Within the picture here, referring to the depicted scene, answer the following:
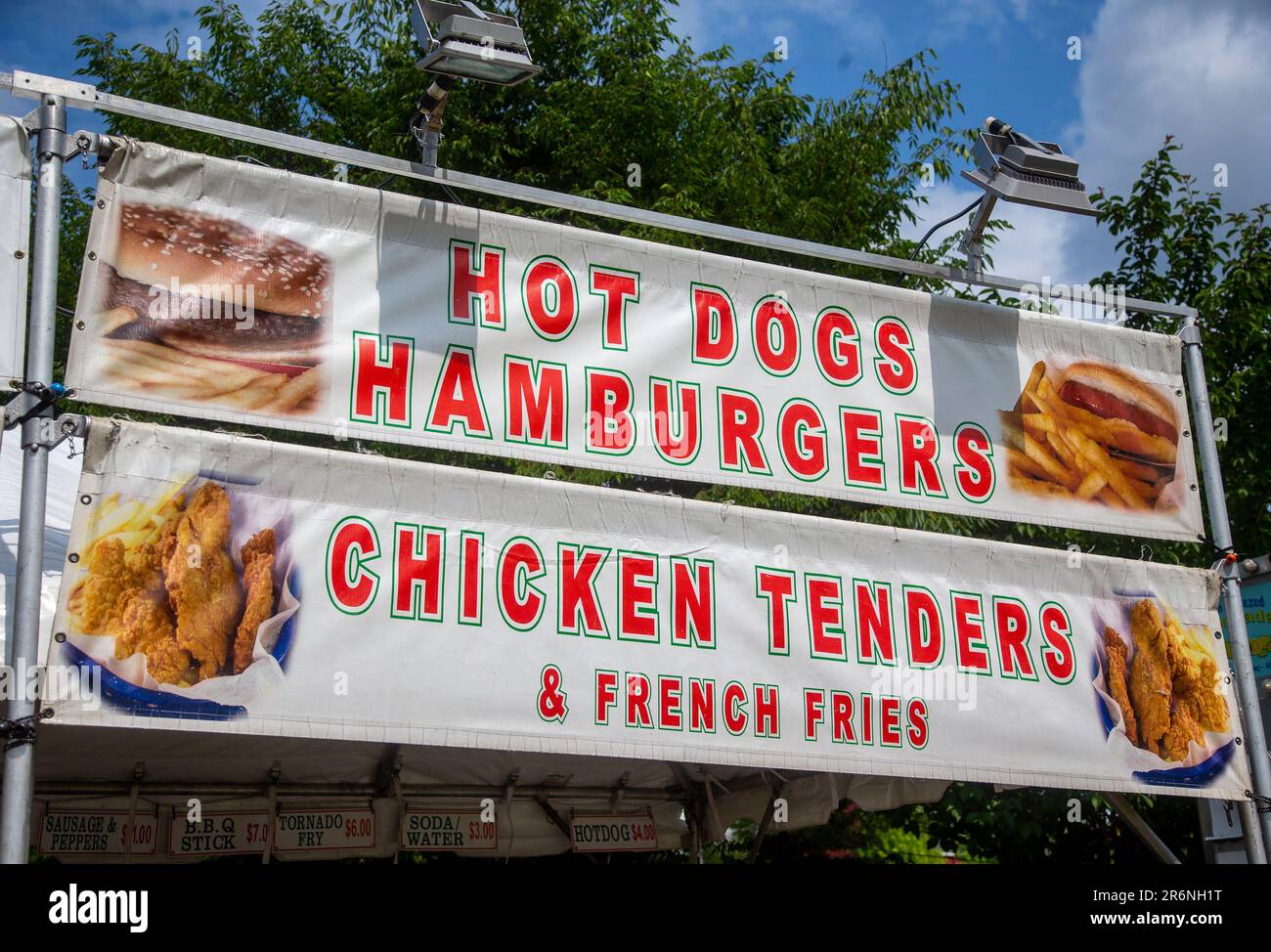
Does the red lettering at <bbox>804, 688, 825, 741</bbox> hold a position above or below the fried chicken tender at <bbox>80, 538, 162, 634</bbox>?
below

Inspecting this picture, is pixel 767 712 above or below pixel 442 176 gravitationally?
below

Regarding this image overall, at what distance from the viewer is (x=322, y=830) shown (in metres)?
7.44

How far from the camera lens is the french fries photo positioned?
6.84m

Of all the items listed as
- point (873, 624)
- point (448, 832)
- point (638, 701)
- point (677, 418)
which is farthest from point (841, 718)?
point (448, 832)

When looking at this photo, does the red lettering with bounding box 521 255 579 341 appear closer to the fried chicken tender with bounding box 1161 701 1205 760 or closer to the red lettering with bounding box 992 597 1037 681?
the red lettering with bounding box 992 597 1037 681

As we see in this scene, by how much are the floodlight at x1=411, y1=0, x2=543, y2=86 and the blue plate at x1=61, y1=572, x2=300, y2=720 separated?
243 cm

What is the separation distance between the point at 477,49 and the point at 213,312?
1493mm

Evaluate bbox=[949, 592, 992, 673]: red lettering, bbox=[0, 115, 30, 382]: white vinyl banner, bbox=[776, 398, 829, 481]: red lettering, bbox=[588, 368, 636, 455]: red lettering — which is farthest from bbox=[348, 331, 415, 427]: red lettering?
bbox=[949, 592, 992, 673]: red lettering

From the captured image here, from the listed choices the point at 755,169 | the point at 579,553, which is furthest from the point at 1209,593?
the point at 755,169

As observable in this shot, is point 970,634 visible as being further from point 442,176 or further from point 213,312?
point 213,312

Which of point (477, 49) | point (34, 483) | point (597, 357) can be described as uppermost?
point (477, 49)

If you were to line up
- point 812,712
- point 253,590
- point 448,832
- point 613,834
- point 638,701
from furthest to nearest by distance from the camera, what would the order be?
1. point 613,834
2. point 448,832
3. point 812,712
4. point 638,701
5. point 253,590

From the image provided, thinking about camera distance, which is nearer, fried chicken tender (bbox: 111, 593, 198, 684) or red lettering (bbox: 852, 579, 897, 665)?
fried chicken tender (bbox: 111, 593, 198, 684)

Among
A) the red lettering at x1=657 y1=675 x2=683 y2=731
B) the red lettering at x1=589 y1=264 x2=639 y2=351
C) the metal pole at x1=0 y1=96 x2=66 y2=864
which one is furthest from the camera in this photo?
the red lettering at x1=589 y1=264 x2=639 y2=351
